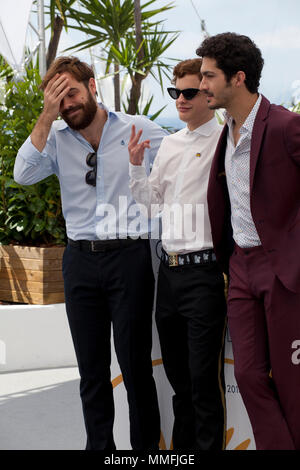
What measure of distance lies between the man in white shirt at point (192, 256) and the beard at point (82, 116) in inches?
10.2

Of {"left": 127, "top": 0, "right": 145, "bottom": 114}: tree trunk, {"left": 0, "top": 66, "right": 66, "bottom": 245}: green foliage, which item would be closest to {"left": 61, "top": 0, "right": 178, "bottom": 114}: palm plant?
{"left": 127, "top": 0, "right": 145, "bottom": 114}: tree trunk

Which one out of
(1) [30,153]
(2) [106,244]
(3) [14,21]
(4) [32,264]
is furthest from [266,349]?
(3) [14,21]

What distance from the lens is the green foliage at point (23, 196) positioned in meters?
5.57

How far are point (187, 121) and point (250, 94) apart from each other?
14.5 inches

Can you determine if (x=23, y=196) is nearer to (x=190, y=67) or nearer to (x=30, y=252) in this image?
(x=30, y=252)

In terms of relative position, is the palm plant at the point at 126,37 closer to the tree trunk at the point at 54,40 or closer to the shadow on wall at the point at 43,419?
the tree trunk at the point at 54,40

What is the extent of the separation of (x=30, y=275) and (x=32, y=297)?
0.18 m

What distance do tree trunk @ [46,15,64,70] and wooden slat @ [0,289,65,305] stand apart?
452 cm

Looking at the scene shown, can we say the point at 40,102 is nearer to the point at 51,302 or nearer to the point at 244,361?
the point at 51,302

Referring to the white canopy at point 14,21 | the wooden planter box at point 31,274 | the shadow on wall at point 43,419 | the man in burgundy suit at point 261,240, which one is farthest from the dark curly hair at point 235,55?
the white canopy at point 14,21

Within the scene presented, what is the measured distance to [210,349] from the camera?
105 inches

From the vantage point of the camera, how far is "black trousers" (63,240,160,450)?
2.88 m
